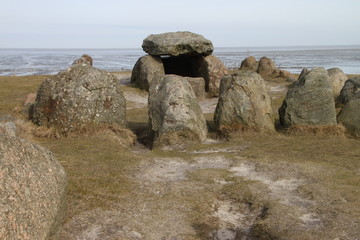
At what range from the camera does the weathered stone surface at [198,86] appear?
25656 millimetres

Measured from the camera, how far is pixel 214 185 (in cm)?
1016

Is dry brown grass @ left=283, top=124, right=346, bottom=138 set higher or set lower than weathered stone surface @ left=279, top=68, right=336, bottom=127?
lower

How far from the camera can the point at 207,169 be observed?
11344 mm

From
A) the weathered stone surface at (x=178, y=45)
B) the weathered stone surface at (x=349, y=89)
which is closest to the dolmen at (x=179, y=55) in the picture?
the weathered stone surface at (x=178, y=45)

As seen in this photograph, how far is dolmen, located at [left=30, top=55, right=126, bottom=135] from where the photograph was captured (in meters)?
14.6

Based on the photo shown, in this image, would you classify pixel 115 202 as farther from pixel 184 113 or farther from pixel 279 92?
pixel 279 92

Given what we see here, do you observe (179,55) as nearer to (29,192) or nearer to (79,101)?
(79,101)

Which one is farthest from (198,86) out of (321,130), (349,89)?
(321,130)

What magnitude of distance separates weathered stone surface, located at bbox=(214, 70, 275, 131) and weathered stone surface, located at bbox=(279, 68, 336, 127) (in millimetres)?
824

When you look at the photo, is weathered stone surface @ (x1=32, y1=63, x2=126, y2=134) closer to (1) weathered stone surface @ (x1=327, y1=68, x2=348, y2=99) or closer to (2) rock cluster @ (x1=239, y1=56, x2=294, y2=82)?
(1) weathered stone surface @ (x1=327, y1=68, x2=348, y2=99)

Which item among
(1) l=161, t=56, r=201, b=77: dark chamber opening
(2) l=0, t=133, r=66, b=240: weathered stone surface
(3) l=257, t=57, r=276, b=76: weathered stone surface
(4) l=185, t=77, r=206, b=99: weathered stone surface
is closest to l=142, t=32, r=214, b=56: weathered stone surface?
(1) l=161, t=56, r=201, b=77: dark chamber opening

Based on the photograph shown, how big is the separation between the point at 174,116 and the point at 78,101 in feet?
11.2

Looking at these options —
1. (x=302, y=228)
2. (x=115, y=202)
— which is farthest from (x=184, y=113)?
(x=302, y=228)

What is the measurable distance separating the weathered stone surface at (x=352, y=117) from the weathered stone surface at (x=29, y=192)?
11.7 m
